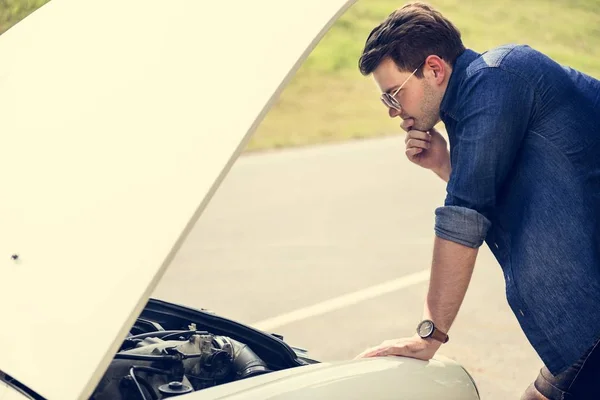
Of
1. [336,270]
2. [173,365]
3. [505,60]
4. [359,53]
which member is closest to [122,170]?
[173,365]

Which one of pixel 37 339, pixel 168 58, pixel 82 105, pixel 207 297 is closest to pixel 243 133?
pixel 168 58

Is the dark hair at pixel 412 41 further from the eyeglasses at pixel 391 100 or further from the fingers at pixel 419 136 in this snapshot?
the fingers at pixel 419 136

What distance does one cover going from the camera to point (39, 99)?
2.55 metres

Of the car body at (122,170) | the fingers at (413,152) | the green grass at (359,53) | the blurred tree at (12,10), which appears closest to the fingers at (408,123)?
the fingers at (413,152)

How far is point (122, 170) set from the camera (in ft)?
7.29

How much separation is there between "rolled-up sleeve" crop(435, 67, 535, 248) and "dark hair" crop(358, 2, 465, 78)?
0.20 meters

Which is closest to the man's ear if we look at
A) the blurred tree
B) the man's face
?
the man's face

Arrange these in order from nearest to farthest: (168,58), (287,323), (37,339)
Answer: (37,339), (168,58), (287,323)

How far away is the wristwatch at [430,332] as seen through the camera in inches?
108

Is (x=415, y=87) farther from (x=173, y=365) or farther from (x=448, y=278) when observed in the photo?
(x=173, y=365)

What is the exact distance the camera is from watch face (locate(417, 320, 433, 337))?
274 centimetres

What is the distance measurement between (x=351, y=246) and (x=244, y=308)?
2.02m

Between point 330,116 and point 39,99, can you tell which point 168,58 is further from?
point 330,116

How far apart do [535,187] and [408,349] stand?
0.61m
